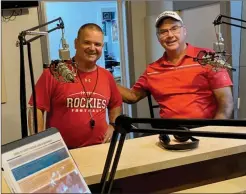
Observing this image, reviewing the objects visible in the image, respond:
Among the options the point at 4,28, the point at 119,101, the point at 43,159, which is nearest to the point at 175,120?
the point at 43,159

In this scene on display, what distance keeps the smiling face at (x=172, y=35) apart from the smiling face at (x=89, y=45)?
50cm

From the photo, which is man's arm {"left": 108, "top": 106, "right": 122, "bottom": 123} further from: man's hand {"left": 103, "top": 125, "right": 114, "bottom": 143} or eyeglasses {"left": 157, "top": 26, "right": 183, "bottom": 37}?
eyeglasses {"left": 157, "top": 26, "right": 183, "bottom": 37}

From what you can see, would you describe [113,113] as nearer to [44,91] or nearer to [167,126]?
[44,91]

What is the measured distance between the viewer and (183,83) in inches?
99.1

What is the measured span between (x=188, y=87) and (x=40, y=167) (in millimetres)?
1692

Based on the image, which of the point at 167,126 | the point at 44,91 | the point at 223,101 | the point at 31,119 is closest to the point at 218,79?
the point at 223,101

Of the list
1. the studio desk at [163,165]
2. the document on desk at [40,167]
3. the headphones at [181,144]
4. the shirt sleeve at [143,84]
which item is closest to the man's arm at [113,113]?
the shirt sleeve at [143,84]

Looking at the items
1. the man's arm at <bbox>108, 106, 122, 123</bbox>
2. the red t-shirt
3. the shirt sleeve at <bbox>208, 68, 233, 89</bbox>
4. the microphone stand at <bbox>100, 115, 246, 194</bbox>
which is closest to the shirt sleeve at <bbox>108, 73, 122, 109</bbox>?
the man's arm at <bbox>108, 106, 122, 123</bbox>

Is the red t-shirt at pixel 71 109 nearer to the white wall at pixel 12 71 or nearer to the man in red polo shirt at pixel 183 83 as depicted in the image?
the man in red polo shirt at pixel 183 83

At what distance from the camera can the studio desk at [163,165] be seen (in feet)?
4.72

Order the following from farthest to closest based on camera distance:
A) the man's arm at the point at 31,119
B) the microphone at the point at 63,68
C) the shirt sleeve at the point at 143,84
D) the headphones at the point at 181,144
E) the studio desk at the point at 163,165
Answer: the shirt sleeve at the point at 143,84 < the man's arm at the point at 31,119 < the microphone at the point at 63,68 < the headphones at the point at 181,144 < the studio desk at the point at 163,165

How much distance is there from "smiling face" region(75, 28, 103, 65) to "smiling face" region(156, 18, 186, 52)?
19.5 inches

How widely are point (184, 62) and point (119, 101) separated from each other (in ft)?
1.76

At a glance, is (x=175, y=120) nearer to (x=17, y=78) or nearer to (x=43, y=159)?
(x=43, y=159)
